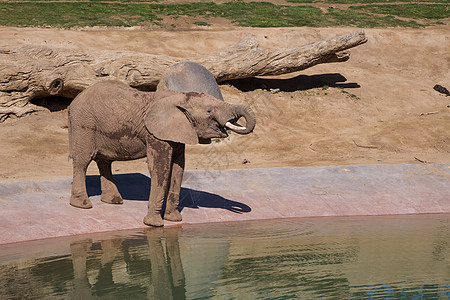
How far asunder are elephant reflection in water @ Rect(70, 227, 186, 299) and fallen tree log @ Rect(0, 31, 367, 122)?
29.9 feet

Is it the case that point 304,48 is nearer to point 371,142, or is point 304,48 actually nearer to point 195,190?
point 371,142

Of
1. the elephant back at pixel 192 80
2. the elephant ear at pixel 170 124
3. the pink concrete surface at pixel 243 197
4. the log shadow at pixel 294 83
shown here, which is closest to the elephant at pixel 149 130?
the elephant ear at pixel 170 124

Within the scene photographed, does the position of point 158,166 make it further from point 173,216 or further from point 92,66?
point 92,66

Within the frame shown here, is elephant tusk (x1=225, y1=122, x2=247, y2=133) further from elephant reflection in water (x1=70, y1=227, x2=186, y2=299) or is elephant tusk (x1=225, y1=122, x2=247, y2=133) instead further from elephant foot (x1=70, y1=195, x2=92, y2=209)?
elephant foot (x1=70, y1=195, x2=92, y2=209)

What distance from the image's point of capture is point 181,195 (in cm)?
1297

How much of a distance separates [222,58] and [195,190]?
8.66 m

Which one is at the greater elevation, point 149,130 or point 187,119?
point 187,119

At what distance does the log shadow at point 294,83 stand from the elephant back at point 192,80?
642 centimetres

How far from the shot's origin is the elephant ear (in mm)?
10867

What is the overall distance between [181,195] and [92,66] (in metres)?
8.12

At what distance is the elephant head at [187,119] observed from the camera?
1085 centimetres

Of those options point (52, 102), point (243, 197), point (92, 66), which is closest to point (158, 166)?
point (243, 197)

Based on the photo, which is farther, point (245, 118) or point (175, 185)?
point (175, 185)

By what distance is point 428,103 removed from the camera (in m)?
23.0
